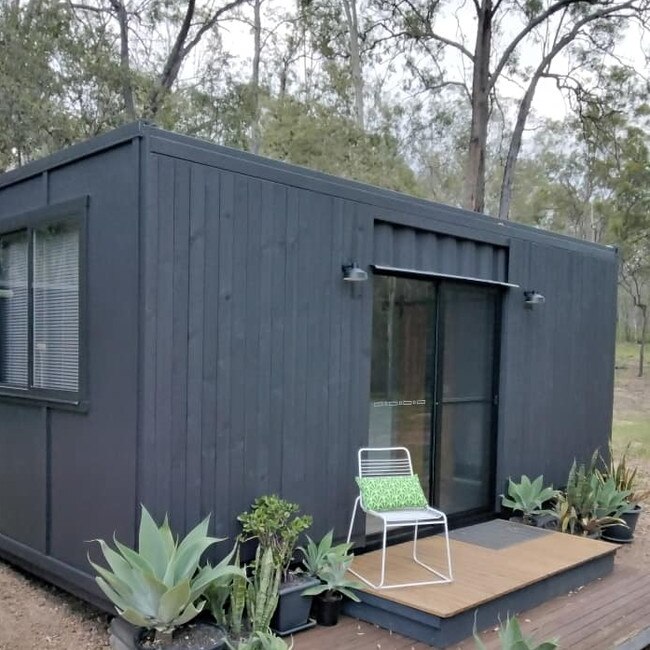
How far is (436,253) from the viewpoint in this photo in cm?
458

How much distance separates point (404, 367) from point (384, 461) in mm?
622

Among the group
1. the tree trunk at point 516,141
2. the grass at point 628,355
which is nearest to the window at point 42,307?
the tree trunk at point 516,141

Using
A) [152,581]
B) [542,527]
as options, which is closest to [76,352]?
[152,581]

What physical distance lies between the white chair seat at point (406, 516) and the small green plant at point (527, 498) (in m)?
1.59

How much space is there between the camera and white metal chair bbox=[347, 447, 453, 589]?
350 centimetres

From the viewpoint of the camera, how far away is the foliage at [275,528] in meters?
3.25

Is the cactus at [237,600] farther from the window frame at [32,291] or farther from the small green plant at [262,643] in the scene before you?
the window frame at [32,291]

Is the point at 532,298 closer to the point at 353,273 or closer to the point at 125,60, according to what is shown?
the point at 353,273

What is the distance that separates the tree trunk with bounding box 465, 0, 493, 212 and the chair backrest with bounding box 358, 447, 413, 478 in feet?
30.9

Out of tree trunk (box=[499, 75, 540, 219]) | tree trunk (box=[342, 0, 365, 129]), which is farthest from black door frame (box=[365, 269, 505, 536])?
tree trunk (box=[342, 0, 365, 129])

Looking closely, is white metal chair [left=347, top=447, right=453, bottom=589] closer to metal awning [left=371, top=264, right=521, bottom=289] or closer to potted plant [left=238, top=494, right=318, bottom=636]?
potted plant [left=238, top=494, right=318, bottom=636]

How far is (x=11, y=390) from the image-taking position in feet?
13.1

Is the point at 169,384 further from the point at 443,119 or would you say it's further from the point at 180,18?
the point at 443,119

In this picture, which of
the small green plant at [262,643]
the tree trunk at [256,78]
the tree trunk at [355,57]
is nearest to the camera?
the small green plant at [262,643]
